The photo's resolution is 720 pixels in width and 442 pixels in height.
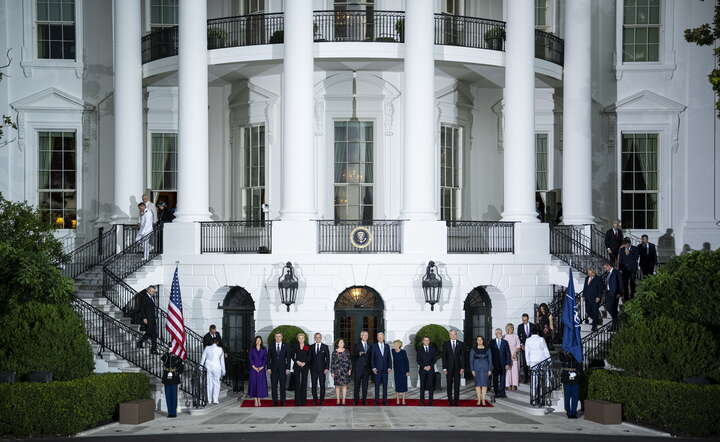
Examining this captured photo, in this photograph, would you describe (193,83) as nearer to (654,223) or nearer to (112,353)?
(112,353)

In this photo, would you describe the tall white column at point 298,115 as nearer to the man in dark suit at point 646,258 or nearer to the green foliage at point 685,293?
the man in dark suit at point 646,258

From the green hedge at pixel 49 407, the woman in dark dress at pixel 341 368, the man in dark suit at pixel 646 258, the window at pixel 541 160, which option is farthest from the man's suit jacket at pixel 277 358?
the window at pixel 541 160

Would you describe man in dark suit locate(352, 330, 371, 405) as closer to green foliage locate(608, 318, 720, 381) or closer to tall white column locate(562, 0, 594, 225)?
green foliage locate(608, 318, 720, 381)

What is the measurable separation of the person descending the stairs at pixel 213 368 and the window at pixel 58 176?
12327 mm

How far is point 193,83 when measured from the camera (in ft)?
105

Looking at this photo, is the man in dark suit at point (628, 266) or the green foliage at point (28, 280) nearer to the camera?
the green foliage at point (28, 280)

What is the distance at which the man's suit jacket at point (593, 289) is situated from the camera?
2745cm

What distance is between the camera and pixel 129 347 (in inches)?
1065

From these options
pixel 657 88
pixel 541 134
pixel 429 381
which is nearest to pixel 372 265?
pixel 429 381

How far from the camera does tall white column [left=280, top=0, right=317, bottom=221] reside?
3098cm

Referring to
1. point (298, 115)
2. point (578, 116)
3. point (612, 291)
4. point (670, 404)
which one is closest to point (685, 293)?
point (670, 404)

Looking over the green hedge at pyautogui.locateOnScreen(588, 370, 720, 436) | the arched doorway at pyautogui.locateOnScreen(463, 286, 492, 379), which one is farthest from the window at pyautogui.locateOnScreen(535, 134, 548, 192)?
the green hedge at pyautogui.locateOnScreen(588, 370, 720, 436)

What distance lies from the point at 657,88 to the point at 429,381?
572 inches

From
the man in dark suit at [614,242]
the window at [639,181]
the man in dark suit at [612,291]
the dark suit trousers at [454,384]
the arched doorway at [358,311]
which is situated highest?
the window at [639,181]
